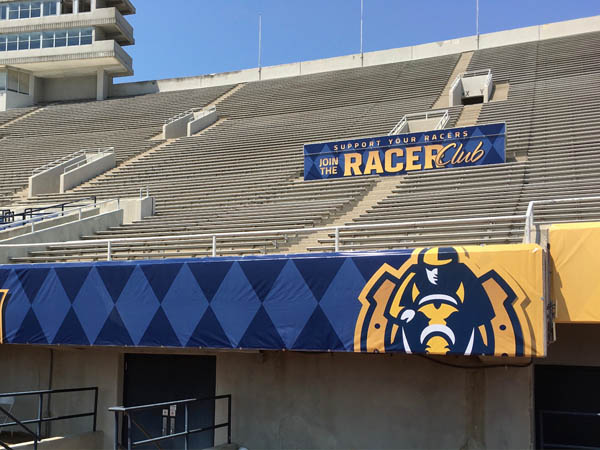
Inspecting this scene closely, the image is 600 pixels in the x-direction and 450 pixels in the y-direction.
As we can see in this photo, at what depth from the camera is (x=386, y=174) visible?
56.0 ft

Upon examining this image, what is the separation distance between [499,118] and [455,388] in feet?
45.3

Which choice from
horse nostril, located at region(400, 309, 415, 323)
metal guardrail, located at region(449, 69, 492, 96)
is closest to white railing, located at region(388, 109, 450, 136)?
metal guardrail, located at region(449, 69, 492, 96)

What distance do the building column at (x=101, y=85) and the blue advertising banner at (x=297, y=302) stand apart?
1263 inches

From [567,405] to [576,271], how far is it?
2.67 m

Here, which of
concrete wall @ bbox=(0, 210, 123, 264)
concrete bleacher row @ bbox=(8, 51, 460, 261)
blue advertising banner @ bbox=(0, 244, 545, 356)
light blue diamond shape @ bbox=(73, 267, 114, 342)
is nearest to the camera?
blue advertising banner @ bbox=(0, 244, 545, 356)

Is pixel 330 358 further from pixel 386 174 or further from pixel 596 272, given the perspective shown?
pixel 386 174

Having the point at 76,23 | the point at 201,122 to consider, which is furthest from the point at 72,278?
the point at 76,23

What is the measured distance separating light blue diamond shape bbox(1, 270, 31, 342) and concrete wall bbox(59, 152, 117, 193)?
1145 cm

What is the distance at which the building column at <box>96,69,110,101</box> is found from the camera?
1594 inches

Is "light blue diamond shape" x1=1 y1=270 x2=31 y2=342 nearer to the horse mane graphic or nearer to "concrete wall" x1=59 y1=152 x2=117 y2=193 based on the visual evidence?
the horse mane graphic

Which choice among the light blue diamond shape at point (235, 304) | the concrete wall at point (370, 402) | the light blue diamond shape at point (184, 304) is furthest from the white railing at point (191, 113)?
the light blue diamond shape at point (235, 304)

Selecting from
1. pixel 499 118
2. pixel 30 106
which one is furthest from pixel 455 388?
pixel 30 106

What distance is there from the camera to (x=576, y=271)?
23.3 ft

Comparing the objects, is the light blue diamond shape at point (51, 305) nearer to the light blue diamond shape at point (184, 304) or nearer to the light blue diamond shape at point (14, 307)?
the light blue diamond shape at point (14, 307)
